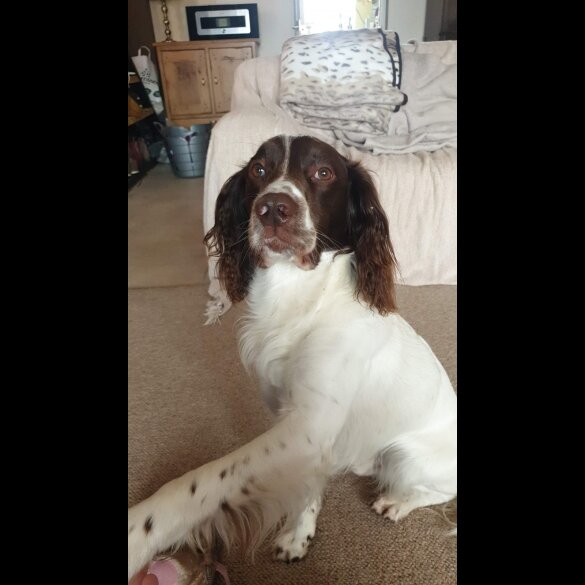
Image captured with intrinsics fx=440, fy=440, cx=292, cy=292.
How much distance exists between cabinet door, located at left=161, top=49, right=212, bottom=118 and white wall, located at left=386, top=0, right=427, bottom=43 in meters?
0.95

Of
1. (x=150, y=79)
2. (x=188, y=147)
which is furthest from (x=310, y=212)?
(x=150, y=79)

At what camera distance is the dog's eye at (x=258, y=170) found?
1.06 m

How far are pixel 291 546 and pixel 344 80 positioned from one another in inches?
61.7

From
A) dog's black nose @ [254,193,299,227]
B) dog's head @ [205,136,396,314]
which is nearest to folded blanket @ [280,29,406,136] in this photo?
dog's head @ [205,136,396,314]

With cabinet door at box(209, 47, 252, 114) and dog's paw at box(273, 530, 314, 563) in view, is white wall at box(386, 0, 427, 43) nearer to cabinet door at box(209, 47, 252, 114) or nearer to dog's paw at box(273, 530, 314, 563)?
cabinet door at box(209, 47, 252, 114)

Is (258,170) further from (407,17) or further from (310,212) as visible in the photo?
(407,17)

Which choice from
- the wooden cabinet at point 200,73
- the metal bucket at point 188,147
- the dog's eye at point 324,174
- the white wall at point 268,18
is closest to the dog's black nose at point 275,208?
the dog's eye at point 324,174

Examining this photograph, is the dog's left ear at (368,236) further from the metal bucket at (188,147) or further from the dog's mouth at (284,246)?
the metal bucket at (188,147)

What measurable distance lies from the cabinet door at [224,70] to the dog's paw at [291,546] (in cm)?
167

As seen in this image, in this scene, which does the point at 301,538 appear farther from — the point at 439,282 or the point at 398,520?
the point at 439,282

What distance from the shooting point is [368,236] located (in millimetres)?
1094

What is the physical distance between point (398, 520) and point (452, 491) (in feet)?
0.54

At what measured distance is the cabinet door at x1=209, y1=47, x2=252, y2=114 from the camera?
5.78 feet
